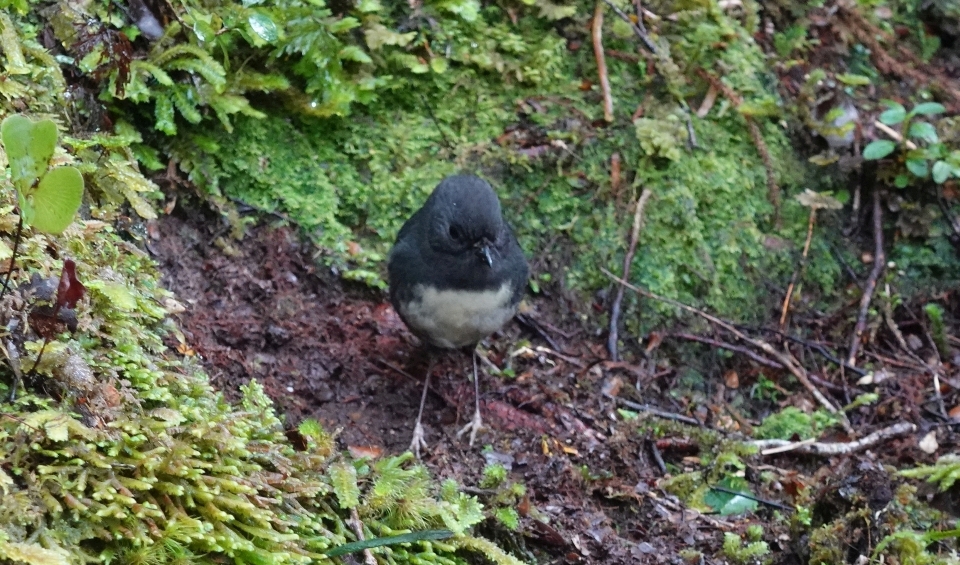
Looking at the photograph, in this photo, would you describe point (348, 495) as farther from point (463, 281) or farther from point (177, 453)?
point (463, 281)

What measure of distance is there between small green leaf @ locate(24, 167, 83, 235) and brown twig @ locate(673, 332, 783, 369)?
4.17 meters

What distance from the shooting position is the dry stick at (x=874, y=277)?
5.61 meters

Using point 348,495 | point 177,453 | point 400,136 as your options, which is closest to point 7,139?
point 177,453

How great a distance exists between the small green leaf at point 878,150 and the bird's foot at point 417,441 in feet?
12.3

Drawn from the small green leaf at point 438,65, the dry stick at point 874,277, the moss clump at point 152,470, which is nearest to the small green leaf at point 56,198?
the moss clump at point 152,470

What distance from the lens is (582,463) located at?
14.1 ft

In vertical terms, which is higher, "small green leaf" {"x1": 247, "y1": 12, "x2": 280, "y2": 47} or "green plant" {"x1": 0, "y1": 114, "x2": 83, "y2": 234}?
"green plant" {"x1": 0, "y1": 114, "x2": 83, "y2": 234}

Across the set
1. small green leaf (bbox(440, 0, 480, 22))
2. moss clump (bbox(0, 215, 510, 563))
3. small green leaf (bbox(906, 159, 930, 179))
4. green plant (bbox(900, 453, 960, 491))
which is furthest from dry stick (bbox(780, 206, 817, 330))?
moss clump (bbox(0, 215, 510, 563))

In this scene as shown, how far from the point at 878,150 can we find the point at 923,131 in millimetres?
323

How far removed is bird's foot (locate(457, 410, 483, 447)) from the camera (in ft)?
14.2

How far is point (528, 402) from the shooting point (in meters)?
4.83

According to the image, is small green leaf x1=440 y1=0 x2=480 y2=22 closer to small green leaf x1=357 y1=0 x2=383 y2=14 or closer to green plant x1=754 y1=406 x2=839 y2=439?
small green leaf x1=357 y1=0 x2=383 y2=14

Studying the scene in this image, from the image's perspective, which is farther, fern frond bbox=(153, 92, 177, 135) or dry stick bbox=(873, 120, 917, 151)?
dry stick bbox=(873, 120, 917, 151)

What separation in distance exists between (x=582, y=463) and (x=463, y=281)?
1.12m
